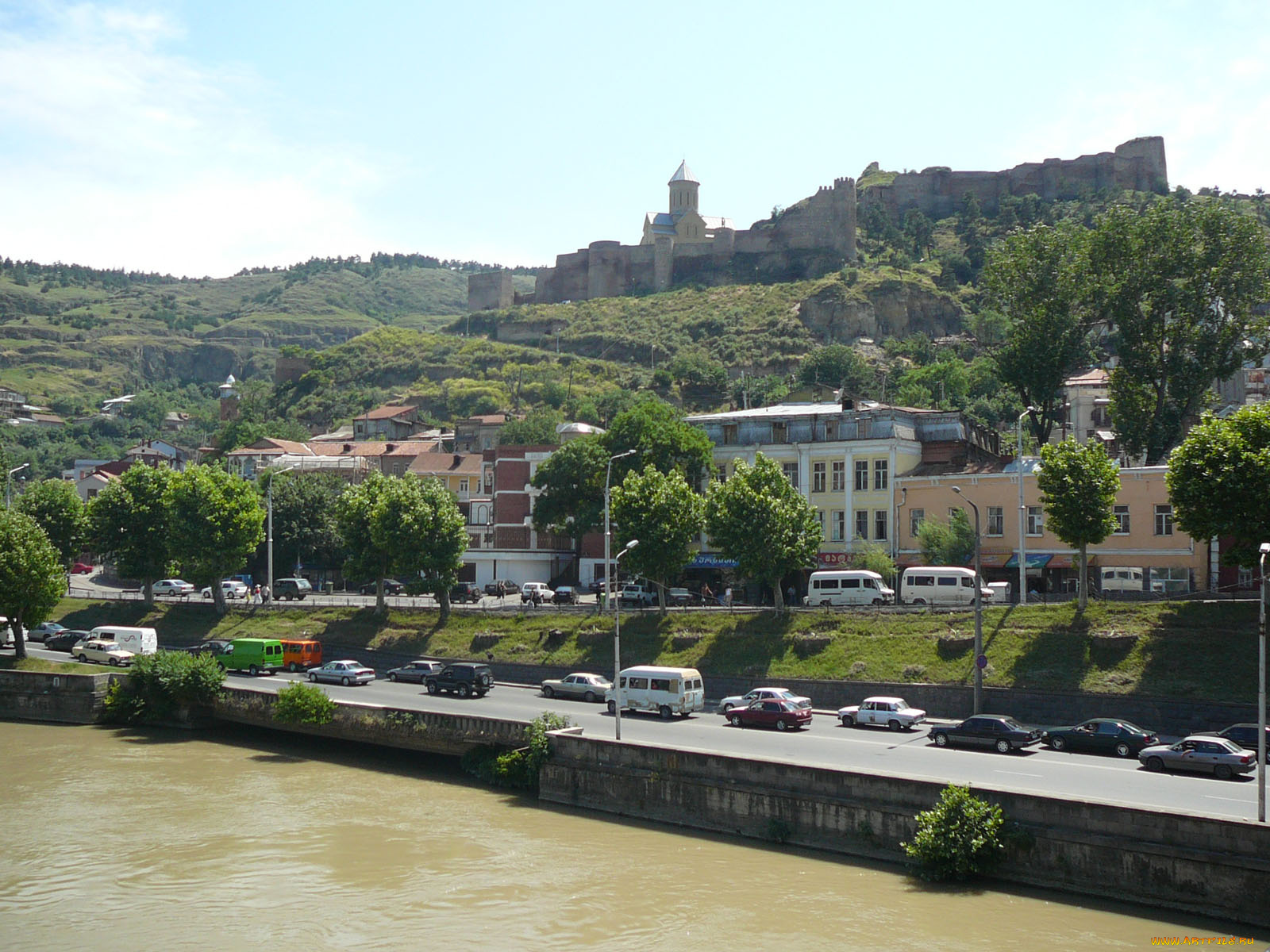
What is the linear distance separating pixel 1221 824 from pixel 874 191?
172 m

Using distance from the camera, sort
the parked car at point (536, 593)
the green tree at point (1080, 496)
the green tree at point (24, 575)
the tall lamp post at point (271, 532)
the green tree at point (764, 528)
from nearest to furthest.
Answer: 1. the green tree at point (1080, 496)
2. the green tree at point (764, 528)
3. the green tree at point (24, 575)
4. the parked car at point (536, 593)
5. the tall lamp post at point (271, 532)

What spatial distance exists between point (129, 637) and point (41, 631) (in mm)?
8113

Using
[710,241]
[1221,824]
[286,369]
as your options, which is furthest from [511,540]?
[710,241]

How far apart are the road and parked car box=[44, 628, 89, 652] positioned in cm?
1676

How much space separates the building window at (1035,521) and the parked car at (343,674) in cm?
2895

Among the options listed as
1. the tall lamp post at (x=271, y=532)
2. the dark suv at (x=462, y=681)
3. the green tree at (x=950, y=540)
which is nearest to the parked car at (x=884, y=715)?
the dark suv at (x=462, y=681)

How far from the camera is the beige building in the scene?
157ft

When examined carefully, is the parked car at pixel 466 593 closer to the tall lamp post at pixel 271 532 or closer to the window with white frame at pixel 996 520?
the tall lamp post at pixel 271 532

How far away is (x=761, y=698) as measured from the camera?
122 feet

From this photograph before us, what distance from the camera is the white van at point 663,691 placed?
38250 mm

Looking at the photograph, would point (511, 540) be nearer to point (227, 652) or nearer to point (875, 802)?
point (227, 652)

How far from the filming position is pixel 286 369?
156125 mm

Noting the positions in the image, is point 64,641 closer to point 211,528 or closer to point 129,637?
point 129,637

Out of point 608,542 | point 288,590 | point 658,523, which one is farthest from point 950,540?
point 288,590
